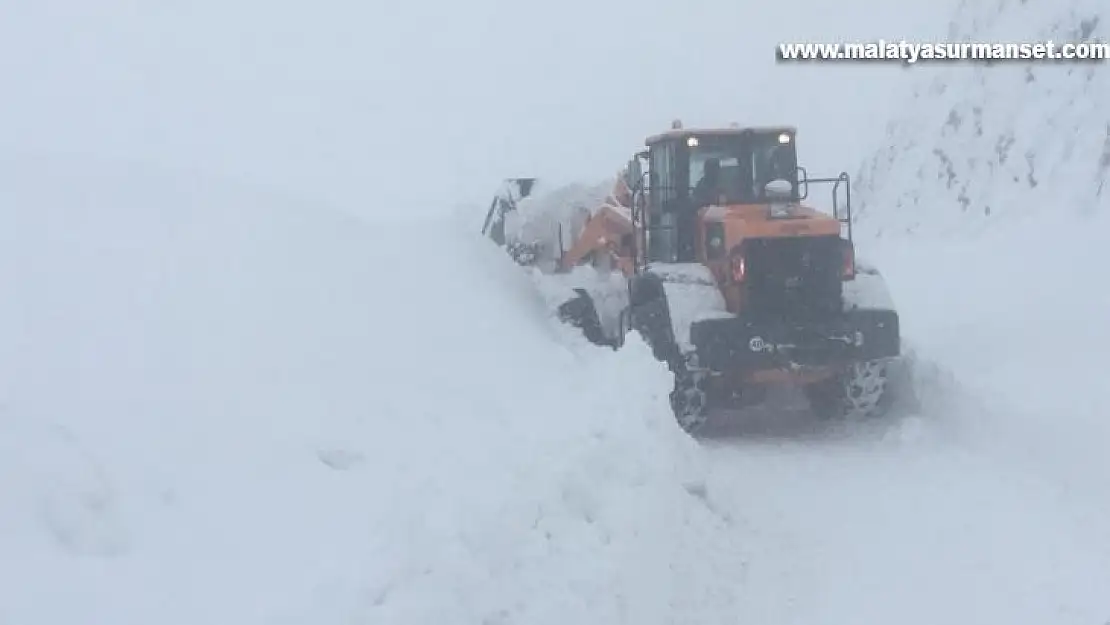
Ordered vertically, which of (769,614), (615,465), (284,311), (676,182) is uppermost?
(676,182)

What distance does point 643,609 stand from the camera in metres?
5.82

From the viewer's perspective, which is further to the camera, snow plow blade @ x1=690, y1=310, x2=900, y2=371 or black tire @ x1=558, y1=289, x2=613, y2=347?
black tire @ x1=558, y1=289, x2=613, y2=347

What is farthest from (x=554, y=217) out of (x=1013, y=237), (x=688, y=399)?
(x=1013, y=237)

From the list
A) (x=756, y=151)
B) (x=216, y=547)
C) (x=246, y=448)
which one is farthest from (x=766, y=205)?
(x=216, y=547)

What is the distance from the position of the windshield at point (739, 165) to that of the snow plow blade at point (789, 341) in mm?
1738

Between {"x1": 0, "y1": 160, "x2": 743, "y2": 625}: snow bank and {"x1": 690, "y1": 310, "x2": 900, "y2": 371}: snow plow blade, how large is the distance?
574 millimetres

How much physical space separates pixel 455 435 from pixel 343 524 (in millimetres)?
2086

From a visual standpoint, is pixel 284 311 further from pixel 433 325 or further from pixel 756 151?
pixel 756 151

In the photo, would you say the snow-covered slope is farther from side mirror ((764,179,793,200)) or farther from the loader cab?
the loader cab

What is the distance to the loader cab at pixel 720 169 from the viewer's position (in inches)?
450

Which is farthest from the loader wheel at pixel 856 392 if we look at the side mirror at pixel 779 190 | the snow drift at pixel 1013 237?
the side mirror at pixel 779 190

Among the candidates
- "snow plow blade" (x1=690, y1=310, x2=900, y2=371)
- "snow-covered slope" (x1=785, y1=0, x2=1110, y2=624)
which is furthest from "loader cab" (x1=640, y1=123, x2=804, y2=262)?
"snow-covered slope" (x1=785, y1=0, x2=1110, y2=624)

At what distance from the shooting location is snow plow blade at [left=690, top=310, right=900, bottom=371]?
32.7 feet
